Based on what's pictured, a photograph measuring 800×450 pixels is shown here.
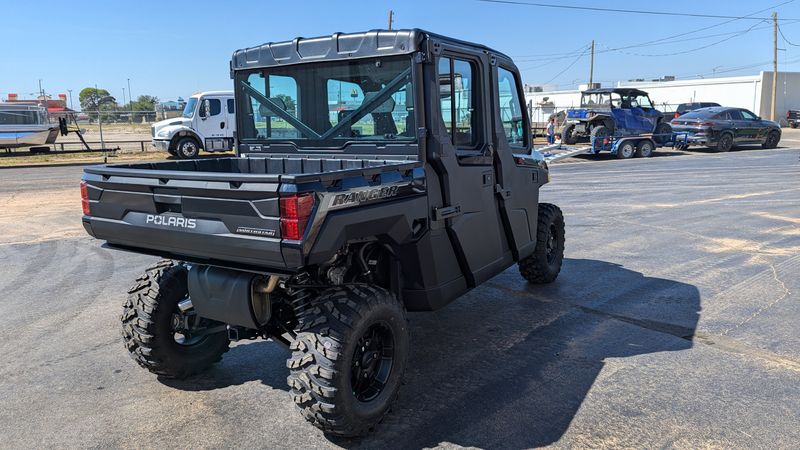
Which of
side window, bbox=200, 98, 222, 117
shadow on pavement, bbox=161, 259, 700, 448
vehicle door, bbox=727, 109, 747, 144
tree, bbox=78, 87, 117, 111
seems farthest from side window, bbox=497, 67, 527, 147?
tree, bbox=78, 87, 117, 111

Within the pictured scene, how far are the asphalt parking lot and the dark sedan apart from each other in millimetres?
18236

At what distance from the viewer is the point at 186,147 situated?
22.5 meters

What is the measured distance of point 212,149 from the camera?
22.5m

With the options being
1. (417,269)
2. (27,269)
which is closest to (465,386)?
(417,269)

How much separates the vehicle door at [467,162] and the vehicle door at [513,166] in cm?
14

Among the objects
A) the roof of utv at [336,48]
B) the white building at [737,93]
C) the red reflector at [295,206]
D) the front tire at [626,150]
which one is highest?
the white building at [737,93]

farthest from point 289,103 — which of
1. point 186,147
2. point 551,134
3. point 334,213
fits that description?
point 551,134

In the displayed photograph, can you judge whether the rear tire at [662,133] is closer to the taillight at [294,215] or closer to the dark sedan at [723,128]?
the dark sedan at [723,128]

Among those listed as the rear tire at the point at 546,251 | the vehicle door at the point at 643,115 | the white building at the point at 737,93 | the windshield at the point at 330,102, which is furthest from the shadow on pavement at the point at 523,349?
the white building at the point at 737,93

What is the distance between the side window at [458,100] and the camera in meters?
4.29

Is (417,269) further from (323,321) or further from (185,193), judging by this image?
(185,193)

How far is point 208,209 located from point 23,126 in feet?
82.3

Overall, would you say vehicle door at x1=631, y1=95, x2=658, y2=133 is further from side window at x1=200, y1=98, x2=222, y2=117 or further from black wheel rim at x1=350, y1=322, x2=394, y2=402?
black wheel rim at x1=350, y1=322, x2=394, y2=402

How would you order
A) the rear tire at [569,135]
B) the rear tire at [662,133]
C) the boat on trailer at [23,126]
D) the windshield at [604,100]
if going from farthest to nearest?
the rear tire at [662,133]
the rear tire at [569,135]
the boat on trailer at [23,126]
the windshield at [604,100]
